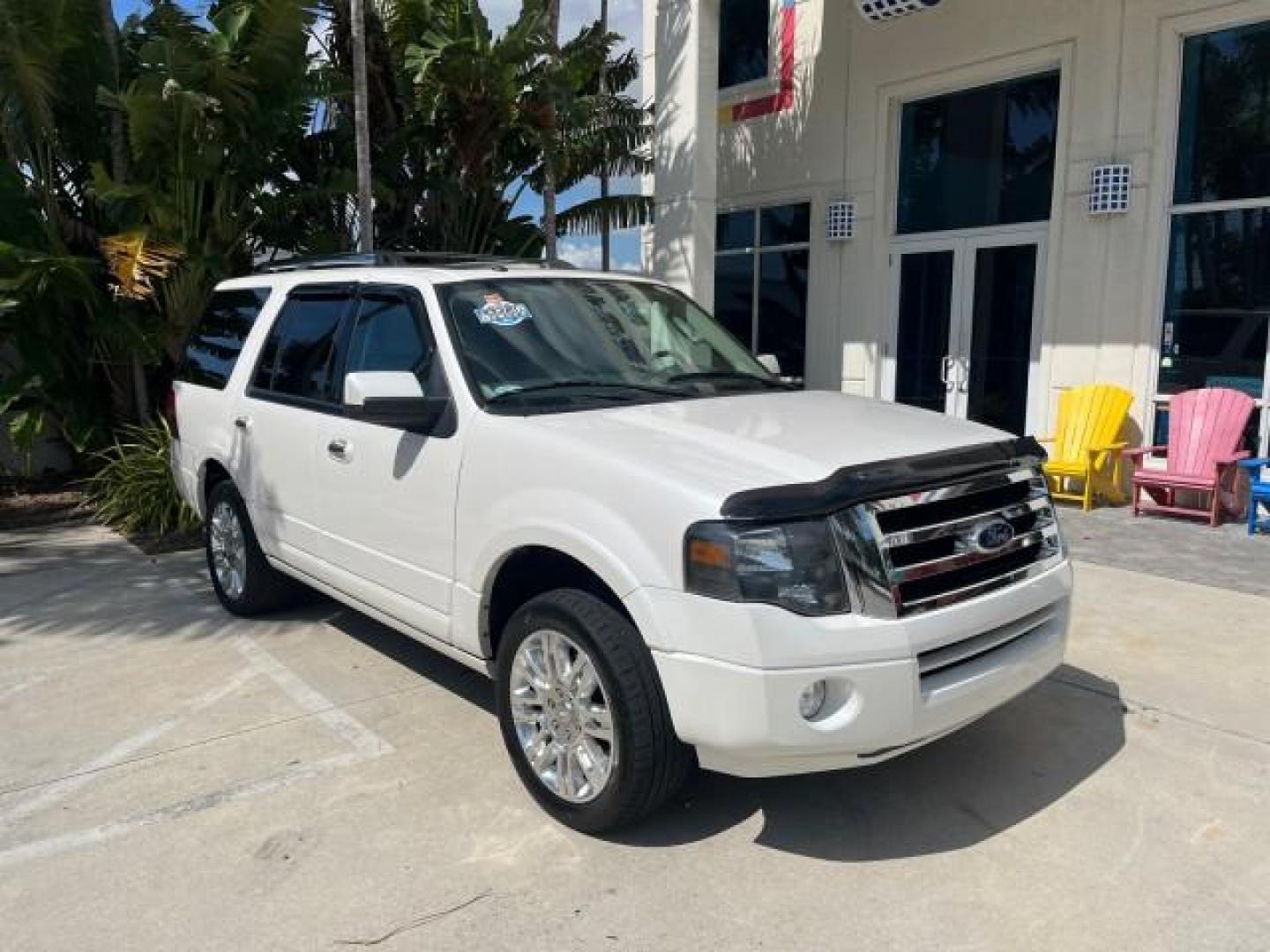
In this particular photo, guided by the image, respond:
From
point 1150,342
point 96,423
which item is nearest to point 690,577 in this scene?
point 1150,342

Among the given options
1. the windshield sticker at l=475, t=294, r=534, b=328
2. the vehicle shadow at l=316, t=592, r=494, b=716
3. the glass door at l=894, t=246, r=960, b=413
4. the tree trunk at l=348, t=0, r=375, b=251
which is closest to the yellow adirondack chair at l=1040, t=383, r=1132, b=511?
the glass door at l=894, t=246, r=960, b=413

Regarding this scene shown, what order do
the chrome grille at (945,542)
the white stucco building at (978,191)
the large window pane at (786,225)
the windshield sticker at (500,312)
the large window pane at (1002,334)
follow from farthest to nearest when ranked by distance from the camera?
the large window pane at (786,225) < the large window pane at (1002,334) < the white stucco building at (978,191) < the windshield sticker at (500,312) < the chrome grille at (945,542)

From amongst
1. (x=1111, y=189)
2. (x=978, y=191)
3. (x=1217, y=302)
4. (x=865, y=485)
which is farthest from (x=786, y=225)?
(x=865, y=485)

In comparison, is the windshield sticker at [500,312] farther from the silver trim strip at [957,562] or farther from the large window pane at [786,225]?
the large window pane at [786,225]

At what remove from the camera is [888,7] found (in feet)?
30.7

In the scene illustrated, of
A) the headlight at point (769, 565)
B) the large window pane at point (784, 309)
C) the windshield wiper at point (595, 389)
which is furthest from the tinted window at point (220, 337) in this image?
the large window pane at point (784, 309)

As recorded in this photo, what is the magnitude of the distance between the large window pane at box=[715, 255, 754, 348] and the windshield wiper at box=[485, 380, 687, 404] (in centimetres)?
882

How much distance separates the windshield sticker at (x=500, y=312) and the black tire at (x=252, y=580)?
2.23 meters

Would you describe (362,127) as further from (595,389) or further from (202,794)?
(202,794)

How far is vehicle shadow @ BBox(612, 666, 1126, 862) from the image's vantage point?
3387 mm

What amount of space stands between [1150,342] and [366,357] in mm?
7224

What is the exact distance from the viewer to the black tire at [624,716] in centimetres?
311

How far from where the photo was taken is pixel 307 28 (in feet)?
30.1

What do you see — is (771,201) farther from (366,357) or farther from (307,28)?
(366,357)
